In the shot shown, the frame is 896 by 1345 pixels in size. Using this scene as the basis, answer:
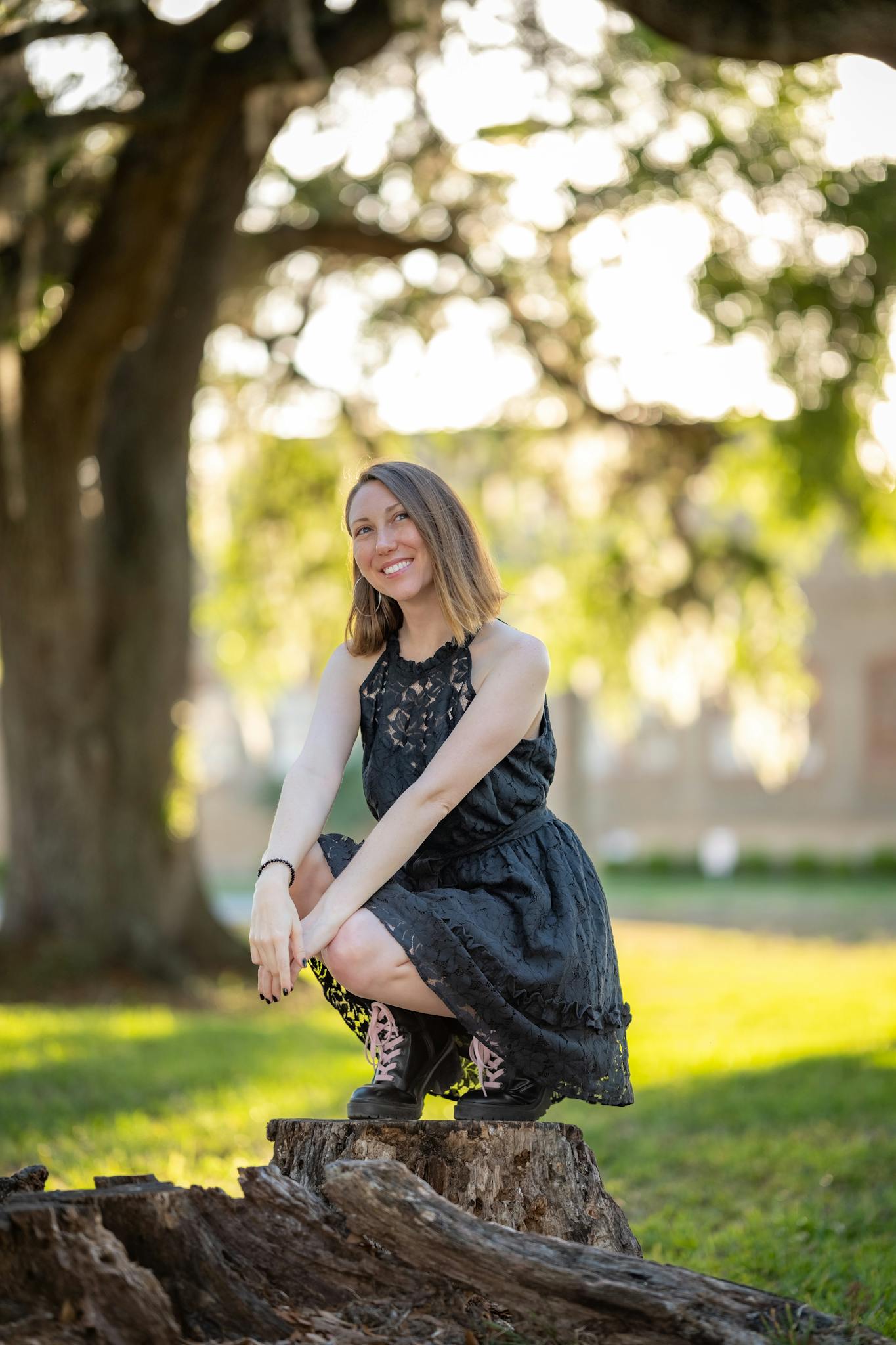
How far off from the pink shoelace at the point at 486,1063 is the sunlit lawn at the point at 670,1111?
106cm

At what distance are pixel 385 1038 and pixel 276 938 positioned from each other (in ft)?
1.10

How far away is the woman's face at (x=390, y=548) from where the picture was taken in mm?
2846

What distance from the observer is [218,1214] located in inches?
86.3

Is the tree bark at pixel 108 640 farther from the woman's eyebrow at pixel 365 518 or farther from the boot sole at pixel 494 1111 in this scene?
the boot sole at pixel 494 1111

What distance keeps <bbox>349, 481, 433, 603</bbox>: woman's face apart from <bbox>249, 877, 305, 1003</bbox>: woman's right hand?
0.66 m

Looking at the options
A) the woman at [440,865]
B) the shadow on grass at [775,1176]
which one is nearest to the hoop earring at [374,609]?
the woman at [440,865]

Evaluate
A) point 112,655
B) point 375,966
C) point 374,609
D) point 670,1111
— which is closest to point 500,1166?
point 375,966

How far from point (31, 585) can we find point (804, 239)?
5281 millimetres

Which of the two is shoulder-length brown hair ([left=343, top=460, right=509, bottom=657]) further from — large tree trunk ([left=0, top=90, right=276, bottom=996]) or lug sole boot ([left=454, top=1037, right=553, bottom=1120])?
large tree trunk ([left=0, top=90, right=276, bottom=996])

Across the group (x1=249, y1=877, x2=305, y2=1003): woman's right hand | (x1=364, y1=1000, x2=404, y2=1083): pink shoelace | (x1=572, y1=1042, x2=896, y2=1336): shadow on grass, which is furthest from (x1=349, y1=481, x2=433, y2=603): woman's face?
(x1=572, y1=1042, x2=896, y2=1336): shadow on grass

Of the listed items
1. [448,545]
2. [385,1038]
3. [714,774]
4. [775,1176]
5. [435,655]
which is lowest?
[714,774]

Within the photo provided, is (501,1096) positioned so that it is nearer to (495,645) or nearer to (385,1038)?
(385,1038)

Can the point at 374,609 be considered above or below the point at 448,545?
below

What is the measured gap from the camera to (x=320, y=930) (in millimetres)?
2576
